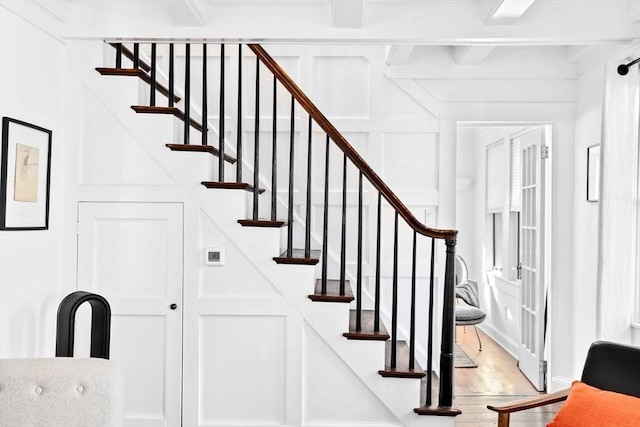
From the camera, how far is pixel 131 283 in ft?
11.5

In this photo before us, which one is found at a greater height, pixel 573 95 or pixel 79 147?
pixel 573 95

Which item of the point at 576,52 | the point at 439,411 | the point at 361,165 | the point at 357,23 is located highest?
the point at 576,52

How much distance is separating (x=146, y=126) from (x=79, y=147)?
1.38 ft

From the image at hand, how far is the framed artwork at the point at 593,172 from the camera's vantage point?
3832 millimetres

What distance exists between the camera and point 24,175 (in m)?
2.91

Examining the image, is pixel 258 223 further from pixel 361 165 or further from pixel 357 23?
pixel 357 23

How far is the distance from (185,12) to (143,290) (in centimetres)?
165

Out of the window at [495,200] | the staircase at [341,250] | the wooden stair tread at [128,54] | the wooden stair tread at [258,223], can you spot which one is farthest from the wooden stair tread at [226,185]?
the window at [495,200]

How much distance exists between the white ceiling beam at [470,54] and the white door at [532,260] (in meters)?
0.90

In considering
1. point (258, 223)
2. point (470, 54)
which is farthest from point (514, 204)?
point (258, 223)

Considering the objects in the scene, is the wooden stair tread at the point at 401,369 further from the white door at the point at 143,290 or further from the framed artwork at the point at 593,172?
the framed artwork at the point at 593,172

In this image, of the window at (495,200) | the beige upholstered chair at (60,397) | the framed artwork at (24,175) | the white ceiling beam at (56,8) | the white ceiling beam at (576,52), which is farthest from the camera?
the window at (495,200)

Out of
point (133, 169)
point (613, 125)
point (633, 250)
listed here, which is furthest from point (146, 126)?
point (633, 250)

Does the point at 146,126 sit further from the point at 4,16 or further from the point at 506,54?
the point at 506,54
